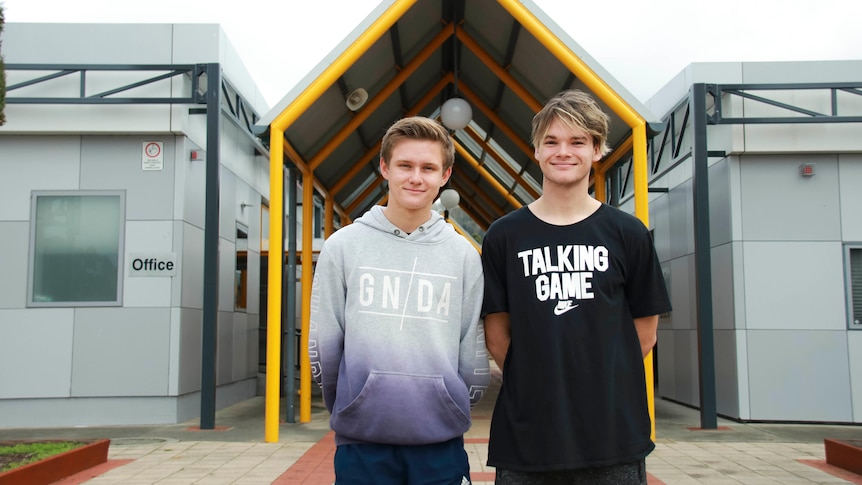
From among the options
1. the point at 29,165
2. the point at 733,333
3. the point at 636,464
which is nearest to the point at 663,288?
the point at 636,464

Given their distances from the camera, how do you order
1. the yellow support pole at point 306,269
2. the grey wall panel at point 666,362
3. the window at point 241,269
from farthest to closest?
the grey wall panel at point 666,362 < the window at point 241,269 < the yellow support pole at point 306,269

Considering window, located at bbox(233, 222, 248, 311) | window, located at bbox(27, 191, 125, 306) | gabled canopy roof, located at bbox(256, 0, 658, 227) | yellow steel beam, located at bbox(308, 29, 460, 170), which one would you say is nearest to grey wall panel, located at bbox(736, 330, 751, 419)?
gabled canopy roof, located at bbox(256, 0, 658, 227)

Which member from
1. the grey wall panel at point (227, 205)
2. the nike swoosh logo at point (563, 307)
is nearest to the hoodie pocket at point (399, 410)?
the nike swoosh logo at point (563, 307)

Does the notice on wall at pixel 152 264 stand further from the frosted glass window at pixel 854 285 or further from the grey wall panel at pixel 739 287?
the frosted glass window at pixel 854 285

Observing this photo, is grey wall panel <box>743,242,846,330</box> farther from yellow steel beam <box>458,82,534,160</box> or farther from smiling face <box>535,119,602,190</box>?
smiling face <box>535,119,602,190</box>

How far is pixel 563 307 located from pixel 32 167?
8.93m

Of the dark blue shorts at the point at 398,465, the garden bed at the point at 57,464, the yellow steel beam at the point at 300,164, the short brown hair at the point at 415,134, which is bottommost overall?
the garden bed at the point at 57,464

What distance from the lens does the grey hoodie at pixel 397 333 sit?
2326mm

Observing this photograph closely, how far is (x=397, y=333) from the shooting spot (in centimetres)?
237

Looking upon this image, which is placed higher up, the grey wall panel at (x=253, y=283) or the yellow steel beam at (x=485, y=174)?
the yellow steel beam at (x=485, y=174)

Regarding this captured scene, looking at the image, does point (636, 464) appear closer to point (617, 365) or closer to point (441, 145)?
point (617, 365)

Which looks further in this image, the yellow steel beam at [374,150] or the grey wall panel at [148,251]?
the yellow steel beam at [374,150]

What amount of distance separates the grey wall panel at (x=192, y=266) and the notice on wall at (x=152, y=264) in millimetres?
131

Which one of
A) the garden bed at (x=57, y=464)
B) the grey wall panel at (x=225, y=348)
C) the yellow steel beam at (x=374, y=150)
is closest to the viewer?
the garden bed at (x=57, y=464)
